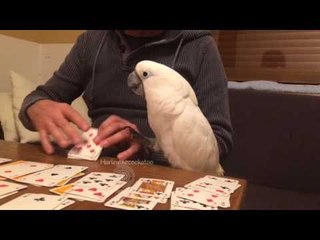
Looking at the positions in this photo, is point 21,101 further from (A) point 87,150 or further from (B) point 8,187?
(B) point 8,187

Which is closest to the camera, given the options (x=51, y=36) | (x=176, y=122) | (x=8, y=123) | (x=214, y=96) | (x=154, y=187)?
(x=154, y=187)

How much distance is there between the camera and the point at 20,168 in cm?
60

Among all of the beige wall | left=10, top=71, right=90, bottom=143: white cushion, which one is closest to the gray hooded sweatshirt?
left=10, top=71, right=90, bottom=143: white cushion

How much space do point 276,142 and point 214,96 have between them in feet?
3.09

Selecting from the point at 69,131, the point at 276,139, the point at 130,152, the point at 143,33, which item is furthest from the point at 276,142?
the point at 69,131

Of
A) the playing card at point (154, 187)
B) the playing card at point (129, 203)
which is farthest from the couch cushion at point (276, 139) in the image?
the playing card at point (129, 203)

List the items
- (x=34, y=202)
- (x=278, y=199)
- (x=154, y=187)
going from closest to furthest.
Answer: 1. (x=34, y=202)
2. (x=154, y=187)
3. (x=278, y=199)

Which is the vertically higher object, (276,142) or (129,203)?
(129,203)

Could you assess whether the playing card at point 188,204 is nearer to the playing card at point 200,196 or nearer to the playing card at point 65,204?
the playing card at point 200,196

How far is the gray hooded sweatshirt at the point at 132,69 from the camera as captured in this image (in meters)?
0.94
